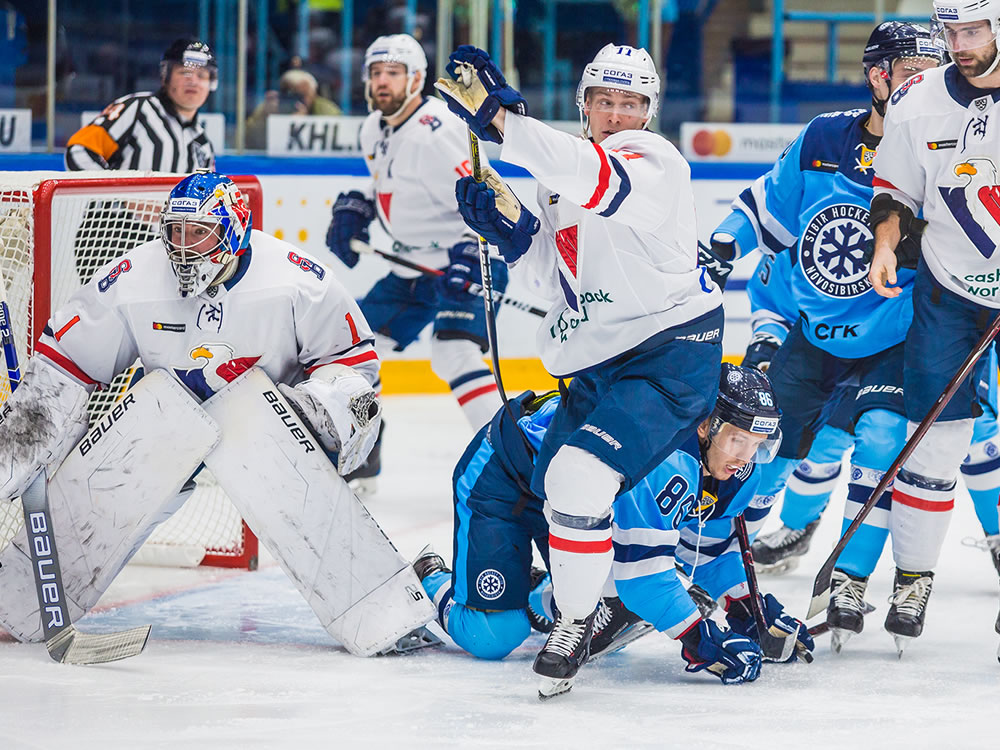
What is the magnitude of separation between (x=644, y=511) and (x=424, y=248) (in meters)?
2.12

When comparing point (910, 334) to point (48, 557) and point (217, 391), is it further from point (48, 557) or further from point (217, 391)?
point (48, 557)

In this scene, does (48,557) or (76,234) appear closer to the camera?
(48,557)

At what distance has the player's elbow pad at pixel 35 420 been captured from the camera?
2764 mm

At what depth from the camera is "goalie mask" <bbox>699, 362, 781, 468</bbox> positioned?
105 inches

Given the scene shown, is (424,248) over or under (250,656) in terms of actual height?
over

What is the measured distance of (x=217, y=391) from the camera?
2.86 metres

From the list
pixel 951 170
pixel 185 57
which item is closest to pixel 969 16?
pixel 951 170

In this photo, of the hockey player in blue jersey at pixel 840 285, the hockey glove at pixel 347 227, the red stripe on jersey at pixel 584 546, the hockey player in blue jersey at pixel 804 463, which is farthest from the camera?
the hockey glove at pixel 347 227

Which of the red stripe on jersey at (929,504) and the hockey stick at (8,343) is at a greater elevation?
the hockey stick at (8,343)

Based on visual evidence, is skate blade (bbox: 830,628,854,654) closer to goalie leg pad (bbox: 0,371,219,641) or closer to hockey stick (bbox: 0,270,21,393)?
goalie leg pad (bbox: 0,371,219,641)

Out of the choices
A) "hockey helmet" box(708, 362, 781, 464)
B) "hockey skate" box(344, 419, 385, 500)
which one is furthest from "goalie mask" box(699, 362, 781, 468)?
"hockey skate" box(344, 419, 385, 500)

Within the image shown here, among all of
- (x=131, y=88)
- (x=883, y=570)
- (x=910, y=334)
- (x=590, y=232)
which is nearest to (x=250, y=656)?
(x=590, y=232)

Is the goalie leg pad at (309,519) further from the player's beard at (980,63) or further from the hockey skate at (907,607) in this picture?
the player's beard at (980,63)

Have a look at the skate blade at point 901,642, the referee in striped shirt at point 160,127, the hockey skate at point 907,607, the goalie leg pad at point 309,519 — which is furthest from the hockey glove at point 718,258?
the referee in striped shirt at point 160,127
